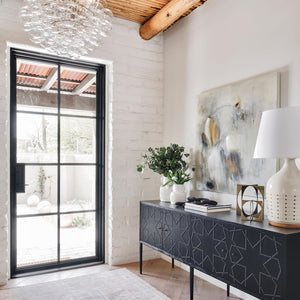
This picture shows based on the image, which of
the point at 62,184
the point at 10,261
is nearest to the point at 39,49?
the point at 62,184

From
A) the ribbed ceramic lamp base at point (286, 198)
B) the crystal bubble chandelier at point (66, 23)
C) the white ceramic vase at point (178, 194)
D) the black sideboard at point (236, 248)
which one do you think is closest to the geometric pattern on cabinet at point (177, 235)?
the black sideboard at point (236, 248)

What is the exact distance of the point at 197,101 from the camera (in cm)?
306

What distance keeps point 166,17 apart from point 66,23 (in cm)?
151

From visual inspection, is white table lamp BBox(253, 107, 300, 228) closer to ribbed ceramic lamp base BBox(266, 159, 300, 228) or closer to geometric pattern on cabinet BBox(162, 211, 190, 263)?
ribbed ceramic lamp base BBox(266, 159, 300, 228)

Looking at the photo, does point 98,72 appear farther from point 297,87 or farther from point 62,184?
point 297,87

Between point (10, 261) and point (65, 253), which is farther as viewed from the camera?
point (65, 253)

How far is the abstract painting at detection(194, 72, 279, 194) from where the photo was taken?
2342 mm

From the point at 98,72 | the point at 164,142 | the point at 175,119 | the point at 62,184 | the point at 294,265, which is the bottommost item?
the point at 294,265

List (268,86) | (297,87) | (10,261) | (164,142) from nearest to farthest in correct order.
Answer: (297,87) < (268,86) < (10,261) < (164,142)

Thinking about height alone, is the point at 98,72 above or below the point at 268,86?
above

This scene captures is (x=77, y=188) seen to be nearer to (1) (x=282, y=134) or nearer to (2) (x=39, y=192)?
(2) (x=39, y=192)

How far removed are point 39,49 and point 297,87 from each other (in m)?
2.36

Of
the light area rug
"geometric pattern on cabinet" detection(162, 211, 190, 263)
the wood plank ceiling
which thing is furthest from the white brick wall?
"geometric pattern on cabinet" detection(162, 211, 190, 263)

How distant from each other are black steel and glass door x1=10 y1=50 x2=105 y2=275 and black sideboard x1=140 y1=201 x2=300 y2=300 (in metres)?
0.97
